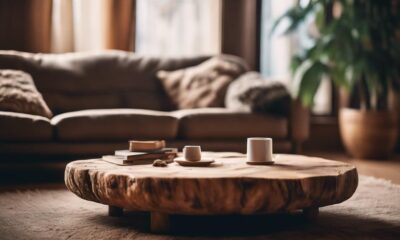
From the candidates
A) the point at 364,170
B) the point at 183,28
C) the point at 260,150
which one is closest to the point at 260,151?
the point at 260,150

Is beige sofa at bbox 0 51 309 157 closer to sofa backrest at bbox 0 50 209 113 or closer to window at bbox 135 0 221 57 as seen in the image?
sofa backrest at bbox 0 50 209 113

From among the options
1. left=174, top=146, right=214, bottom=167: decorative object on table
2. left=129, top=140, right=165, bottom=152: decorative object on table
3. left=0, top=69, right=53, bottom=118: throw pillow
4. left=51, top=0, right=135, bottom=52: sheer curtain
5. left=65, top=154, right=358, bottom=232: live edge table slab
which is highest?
left=51, top=0, right=135, bottom=52: sheer curtain

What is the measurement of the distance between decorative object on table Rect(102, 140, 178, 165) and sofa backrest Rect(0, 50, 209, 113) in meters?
1.62

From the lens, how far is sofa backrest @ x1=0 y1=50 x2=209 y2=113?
371 cm

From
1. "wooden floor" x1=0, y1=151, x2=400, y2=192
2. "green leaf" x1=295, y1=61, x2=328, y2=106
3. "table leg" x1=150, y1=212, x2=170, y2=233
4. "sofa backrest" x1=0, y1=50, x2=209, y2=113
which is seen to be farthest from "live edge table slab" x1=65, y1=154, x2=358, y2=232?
"green leaf" x1=295, y1=61, x2=328, y2=106

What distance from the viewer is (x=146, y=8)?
4.77m

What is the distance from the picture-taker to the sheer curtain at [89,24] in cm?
433

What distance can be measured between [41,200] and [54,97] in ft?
4.44

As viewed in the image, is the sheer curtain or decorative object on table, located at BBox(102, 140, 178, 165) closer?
decorative object on table, located at BBox(102, 140, 178, 165)

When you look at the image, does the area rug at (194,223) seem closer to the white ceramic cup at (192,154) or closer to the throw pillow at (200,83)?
the white ceramic cup at (192,154)

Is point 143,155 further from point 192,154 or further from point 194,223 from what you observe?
point 194,223

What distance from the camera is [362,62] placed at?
426 cm

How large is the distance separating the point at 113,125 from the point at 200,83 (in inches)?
36.2


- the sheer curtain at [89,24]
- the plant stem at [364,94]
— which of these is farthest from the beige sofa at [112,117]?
the plant stem at [364,94]
